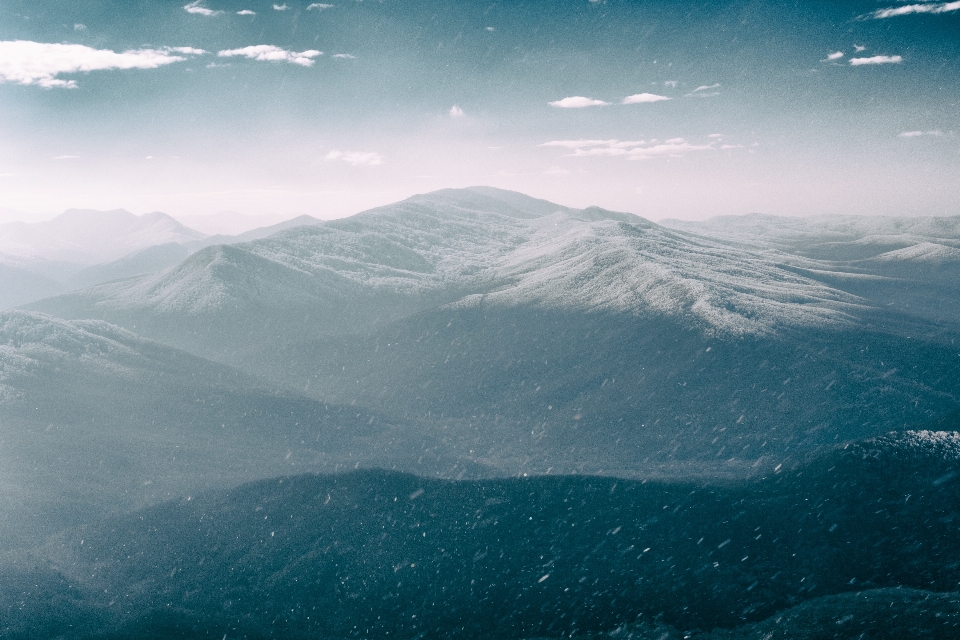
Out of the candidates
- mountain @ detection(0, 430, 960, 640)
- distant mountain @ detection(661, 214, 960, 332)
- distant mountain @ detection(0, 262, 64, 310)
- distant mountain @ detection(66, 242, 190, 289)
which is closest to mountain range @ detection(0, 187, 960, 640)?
mountain @ detection(0, 430, 960, 640)

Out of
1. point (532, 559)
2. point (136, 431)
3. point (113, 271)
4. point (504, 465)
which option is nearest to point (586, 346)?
point (504, 465)

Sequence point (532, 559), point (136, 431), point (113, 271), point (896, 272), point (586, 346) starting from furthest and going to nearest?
point (113, 271) < point (896, 272) < point (586, 346) < point (136, 431) < point (532, 559)

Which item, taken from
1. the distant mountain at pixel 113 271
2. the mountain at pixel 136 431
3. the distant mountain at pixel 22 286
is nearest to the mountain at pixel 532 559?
the mountain at pixel 136 431

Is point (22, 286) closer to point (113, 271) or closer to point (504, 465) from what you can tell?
point (113, 271)

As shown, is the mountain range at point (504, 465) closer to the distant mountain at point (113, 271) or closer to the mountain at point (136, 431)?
the mountain at point (136, 431)

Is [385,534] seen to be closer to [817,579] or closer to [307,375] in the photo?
[817,579]

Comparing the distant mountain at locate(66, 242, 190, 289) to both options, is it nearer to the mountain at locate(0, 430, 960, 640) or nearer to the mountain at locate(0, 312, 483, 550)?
the mountain at locate(0, 312, 483, 550)
